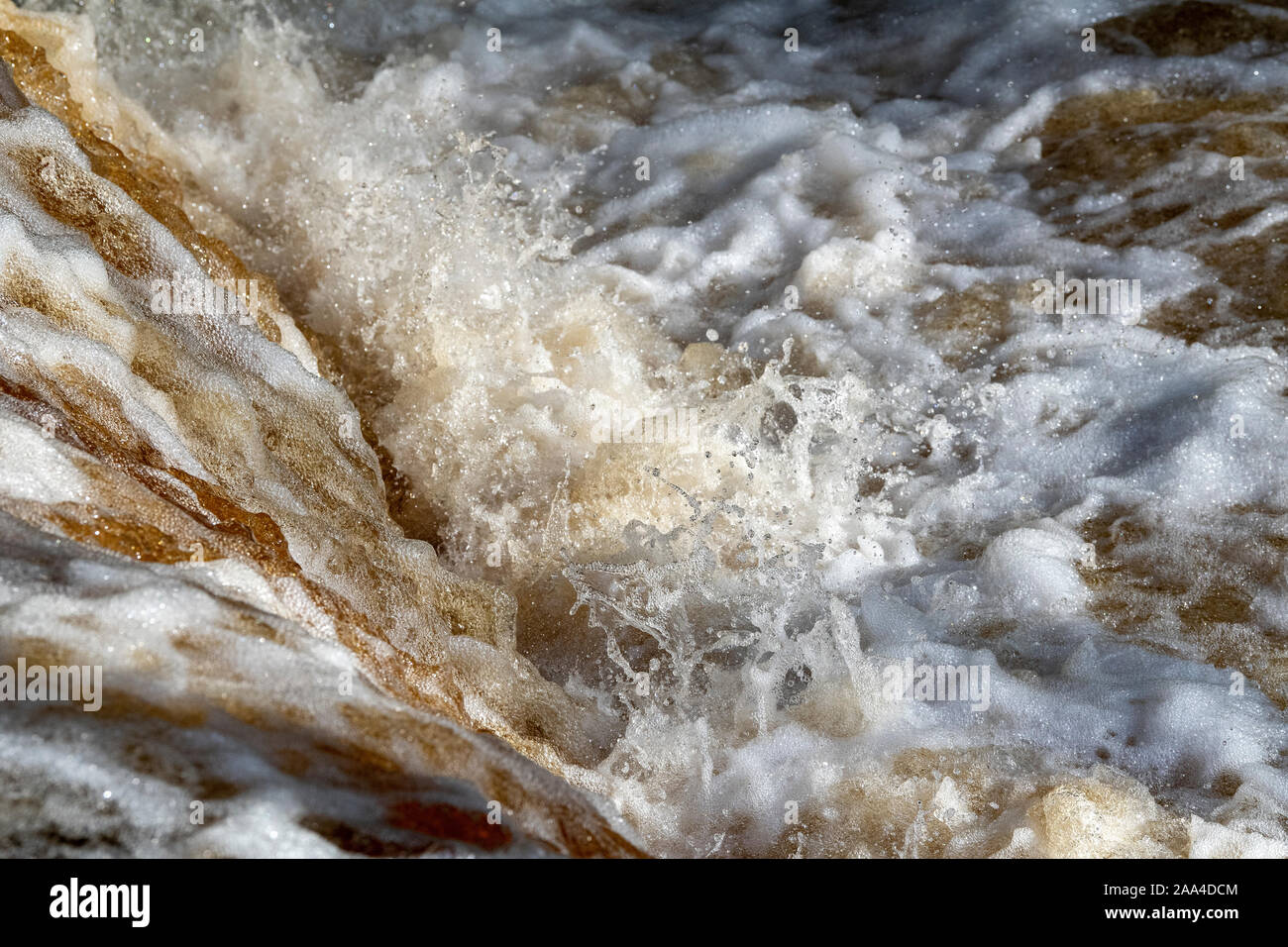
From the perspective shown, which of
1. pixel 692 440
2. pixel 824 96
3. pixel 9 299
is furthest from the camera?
pixel 824 96

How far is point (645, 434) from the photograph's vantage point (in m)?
3.77

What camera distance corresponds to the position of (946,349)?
4.15m

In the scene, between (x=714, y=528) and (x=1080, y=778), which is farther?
(x=714, y=528)

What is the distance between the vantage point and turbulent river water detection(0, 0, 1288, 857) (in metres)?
1.99

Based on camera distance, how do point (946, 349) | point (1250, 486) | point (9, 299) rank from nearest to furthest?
point (9, 299)
point (1250, 486)
point (946, 349)

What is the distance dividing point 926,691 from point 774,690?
1.21 feet

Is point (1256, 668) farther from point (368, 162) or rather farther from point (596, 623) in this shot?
point (368, 162)

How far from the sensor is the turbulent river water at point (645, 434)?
1.99m

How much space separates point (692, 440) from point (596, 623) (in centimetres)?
83

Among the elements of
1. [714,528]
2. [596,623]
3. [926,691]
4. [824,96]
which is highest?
[824,96]
